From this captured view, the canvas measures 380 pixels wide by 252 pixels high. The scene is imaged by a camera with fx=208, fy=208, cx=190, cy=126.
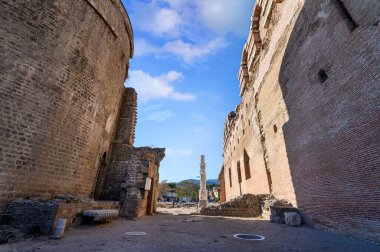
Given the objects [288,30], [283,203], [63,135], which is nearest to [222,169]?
[283,203]

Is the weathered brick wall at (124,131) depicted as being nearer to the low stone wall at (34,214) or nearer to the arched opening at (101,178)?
the arched opening at (101,178)

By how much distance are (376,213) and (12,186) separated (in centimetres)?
939

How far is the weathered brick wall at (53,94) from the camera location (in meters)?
6.04

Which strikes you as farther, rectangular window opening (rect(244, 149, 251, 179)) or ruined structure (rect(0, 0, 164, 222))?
rectangular window opening (rect(244, 149, 251, 179))

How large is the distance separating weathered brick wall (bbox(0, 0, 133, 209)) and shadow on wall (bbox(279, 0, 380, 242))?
29.0 ft

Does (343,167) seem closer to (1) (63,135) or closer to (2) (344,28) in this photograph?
(2) (344,28)

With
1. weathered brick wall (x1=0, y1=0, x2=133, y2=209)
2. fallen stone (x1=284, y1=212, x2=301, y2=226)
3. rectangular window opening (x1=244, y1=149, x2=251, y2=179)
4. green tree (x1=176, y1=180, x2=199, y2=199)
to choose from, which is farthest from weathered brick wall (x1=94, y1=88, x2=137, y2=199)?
green tree (x1=176, y1=180, x2=199, y2=199)

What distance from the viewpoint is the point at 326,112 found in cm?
678

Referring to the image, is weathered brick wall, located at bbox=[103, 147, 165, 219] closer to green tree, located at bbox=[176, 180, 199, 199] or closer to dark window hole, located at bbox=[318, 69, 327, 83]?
dark window hole, located at bbox=[318, 69, 327, 83]

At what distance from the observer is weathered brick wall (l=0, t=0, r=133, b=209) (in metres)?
6.04

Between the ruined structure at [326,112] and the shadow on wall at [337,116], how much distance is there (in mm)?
25

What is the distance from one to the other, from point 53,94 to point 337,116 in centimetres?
924

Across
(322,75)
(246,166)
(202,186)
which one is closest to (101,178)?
(322,75)

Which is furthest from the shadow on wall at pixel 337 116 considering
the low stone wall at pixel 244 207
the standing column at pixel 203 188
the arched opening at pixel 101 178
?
the standing column at pixel 203 188
